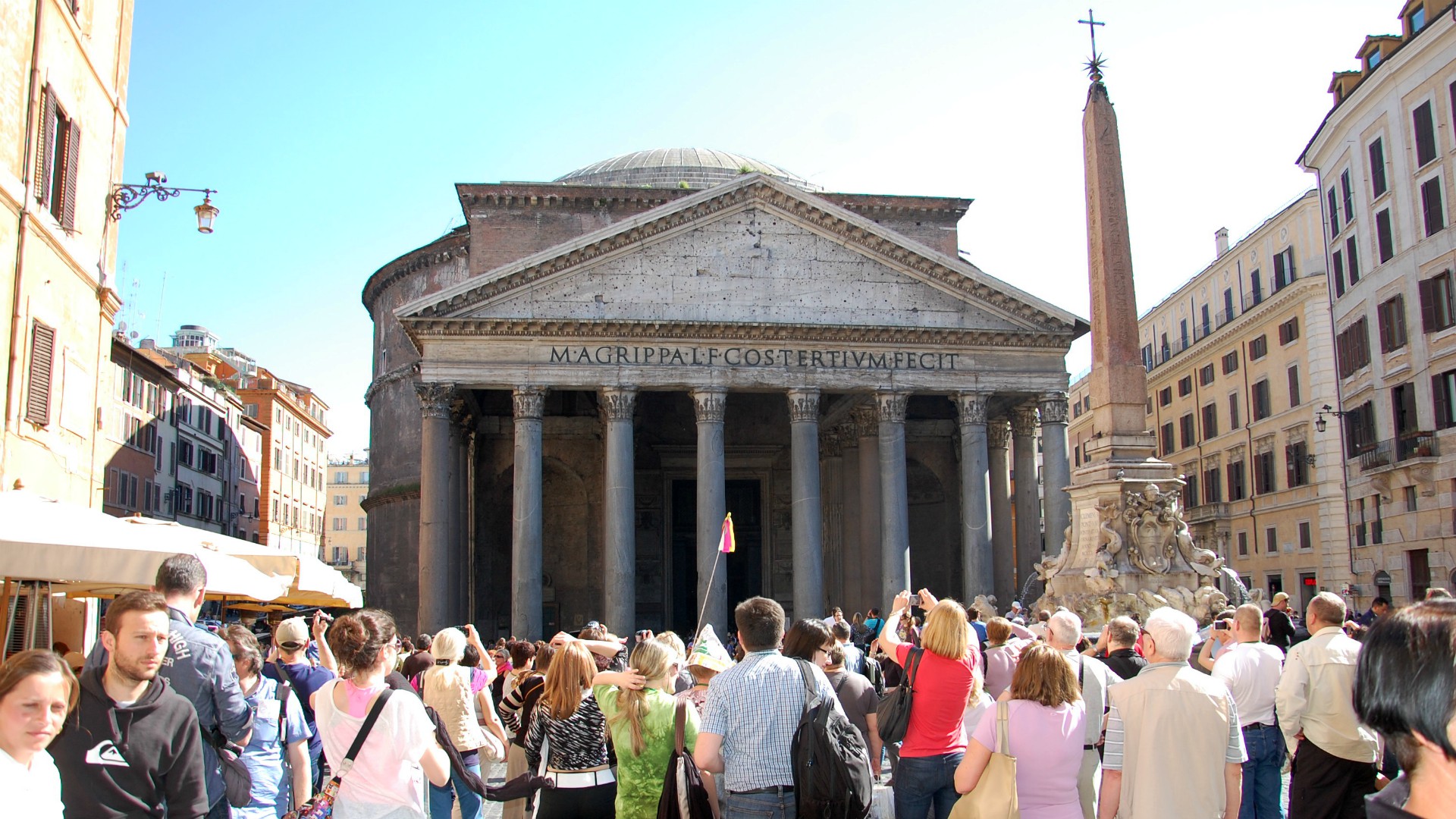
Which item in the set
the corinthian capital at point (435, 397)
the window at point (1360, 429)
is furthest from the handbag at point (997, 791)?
the window at point (1360, 429)

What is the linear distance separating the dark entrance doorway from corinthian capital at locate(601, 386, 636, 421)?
24.2ft

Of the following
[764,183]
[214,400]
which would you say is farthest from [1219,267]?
[214,400]

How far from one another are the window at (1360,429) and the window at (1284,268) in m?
6.19

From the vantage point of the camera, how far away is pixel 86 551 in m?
7.04

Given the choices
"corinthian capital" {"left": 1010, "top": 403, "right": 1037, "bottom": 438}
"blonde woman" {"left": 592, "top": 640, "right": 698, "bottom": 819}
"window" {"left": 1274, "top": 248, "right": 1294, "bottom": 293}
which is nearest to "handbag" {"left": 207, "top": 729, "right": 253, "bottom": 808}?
"blonde woman" {"left": 592, "top": 640, "right": 698, "bottom": 819}

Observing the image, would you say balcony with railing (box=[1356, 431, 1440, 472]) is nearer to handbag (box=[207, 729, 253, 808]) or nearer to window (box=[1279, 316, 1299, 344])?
window (box=[1279, 316, 1299, 344])

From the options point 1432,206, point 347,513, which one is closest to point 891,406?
point 1432,206

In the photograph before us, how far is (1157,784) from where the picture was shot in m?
4.54

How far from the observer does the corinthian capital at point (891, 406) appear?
25.0 m

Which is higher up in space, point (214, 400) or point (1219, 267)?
point (1219, 267)

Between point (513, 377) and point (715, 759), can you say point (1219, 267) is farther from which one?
point (715, 759)

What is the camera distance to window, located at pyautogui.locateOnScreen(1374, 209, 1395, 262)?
26.3 metres

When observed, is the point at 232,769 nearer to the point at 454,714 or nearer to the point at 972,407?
the point at 454,714

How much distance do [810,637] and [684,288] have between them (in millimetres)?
20196
